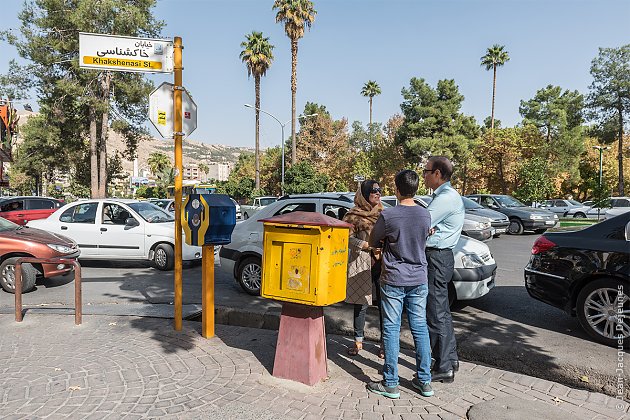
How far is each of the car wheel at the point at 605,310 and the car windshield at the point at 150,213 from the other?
792cm

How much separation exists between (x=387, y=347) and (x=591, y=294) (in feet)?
9.04

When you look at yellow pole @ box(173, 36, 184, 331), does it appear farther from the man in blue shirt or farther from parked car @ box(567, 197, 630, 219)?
parked car @ box(567, 197, 630, 219)

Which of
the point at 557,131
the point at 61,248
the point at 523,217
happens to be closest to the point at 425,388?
the point at 61,248

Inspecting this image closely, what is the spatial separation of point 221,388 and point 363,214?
6.54 feet

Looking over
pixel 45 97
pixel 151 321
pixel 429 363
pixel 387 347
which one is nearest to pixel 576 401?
pixel 429 363

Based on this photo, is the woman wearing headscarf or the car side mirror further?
the car side mirror

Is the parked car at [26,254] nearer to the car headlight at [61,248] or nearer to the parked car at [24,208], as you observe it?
the car headlight at [61,248]

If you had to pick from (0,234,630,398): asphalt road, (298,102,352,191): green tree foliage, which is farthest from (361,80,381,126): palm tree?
(0,234,630,398): asphalt road

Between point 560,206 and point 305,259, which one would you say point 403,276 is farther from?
point 560,206

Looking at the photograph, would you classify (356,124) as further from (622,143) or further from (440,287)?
(440,287)

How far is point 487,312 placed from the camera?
6152 millimetres

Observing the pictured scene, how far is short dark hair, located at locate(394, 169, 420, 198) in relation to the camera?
3.61 metres

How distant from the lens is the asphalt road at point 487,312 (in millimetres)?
4336

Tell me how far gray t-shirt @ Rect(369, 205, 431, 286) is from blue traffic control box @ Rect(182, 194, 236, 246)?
1801 millimetres
